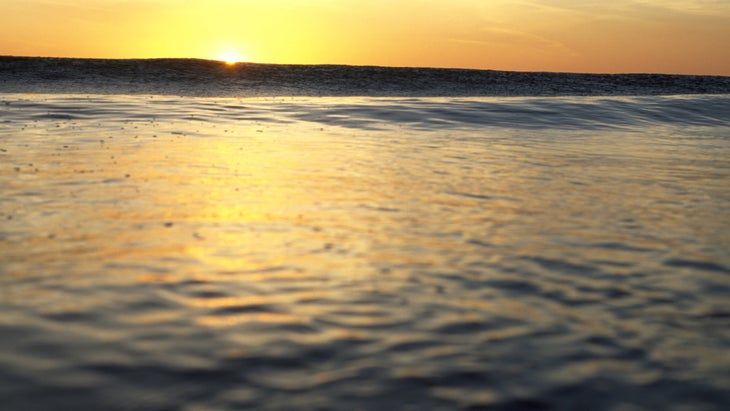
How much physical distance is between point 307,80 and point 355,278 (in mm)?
18475

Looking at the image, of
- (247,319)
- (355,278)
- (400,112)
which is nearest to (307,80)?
(400,112)

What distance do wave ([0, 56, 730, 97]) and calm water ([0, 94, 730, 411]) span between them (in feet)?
43.2

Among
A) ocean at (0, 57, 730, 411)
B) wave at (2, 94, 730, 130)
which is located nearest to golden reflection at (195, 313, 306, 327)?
ocean at (0, 57, 730, 411)

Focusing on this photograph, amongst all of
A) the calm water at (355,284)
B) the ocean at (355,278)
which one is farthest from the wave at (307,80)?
the calm water at (355,284)

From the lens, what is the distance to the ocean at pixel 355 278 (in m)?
2.00

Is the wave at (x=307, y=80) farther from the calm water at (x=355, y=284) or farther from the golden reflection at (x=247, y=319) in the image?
the golden reflection at (x=247, y=319)

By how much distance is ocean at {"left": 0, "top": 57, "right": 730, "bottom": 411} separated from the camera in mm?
2002

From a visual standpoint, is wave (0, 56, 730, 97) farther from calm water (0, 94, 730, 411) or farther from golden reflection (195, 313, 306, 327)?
golden reflection (195, 313, 306, 327)

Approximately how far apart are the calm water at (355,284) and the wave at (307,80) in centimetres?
1317

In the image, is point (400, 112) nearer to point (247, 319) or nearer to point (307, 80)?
point (247, 319)

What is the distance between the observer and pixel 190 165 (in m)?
5.67

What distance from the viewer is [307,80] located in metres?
20.9

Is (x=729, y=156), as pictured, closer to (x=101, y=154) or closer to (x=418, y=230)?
(x=418, y=230)

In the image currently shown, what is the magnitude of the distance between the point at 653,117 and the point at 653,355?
1126 cm
